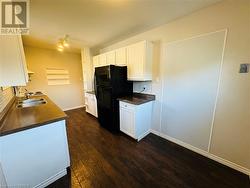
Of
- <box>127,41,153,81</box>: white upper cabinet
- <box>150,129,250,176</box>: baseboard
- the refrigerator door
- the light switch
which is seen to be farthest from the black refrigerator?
the light switch

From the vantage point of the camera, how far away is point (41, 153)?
1354 mm

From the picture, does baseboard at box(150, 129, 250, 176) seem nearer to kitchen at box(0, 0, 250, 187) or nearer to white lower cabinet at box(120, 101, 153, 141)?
kitchen at box(0, 0, 250, 187)

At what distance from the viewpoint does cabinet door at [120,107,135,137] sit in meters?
2.39

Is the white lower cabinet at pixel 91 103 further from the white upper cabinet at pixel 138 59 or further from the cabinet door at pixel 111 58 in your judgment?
the white upper cabinet at pixel 138 59

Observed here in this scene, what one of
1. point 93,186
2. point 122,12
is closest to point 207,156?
point 93,186

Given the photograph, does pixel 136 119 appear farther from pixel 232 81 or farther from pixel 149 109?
pixel 232 81

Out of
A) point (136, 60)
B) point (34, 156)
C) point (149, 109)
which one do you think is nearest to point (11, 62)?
point (34, 156)

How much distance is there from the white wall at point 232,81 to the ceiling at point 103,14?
0.70 ft

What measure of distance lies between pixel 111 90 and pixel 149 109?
39.4 inches

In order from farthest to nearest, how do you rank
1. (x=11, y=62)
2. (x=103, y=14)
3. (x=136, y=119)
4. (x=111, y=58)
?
(x=111, y=58) < (x=136, y=119) < (x=103, y=14) < (x=11, y=62)

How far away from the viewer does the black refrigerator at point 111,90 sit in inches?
103

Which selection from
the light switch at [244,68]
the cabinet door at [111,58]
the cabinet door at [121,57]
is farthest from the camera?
the cabinet door at [111,58]

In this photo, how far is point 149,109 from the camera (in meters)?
2.64

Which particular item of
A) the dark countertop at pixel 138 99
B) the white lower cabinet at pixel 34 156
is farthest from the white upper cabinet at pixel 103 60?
Result: the white lower cabinet at pixel 34 156
